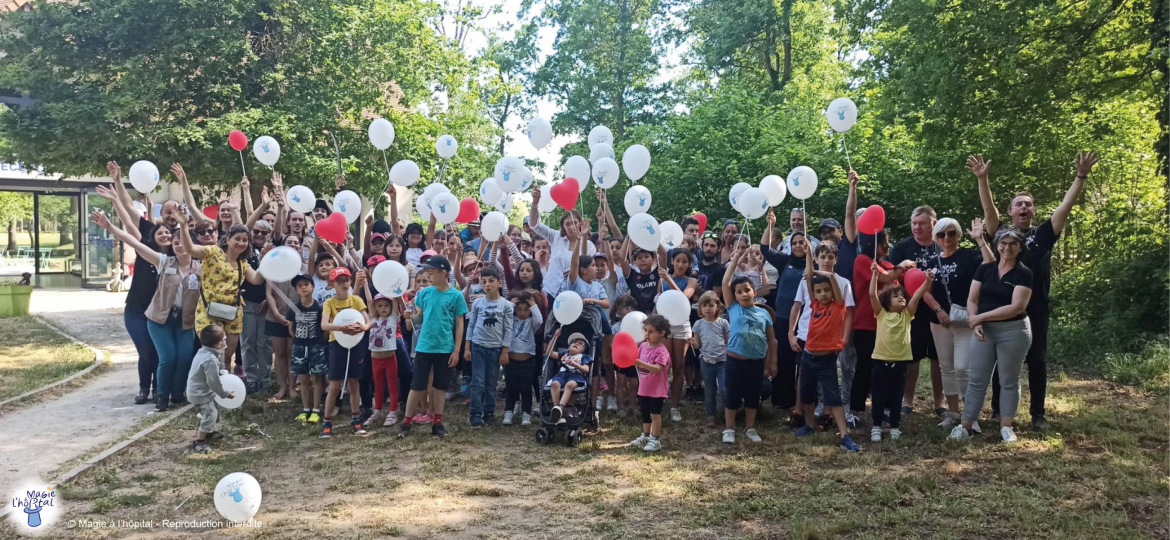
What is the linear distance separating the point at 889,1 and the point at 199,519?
1015 cm

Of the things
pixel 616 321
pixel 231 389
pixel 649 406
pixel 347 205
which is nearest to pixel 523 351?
pixel 616 321

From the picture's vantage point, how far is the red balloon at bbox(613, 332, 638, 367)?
5.54m

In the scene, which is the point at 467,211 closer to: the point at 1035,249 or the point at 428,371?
the point at 428,371

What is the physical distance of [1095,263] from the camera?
9.56 m

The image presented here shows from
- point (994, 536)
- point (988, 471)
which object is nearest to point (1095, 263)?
point (988, 471)

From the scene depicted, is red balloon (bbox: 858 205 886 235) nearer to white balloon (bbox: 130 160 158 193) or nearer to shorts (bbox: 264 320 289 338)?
shorts (bbox: 264 320 289 338)

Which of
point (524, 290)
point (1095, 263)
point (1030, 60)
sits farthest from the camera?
point (1095, 263)

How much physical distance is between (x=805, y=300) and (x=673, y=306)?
1.06m

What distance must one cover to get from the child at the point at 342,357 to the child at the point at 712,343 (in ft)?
8.68

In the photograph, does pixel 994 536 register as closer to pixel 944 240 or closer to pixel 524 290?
pixel 944 240

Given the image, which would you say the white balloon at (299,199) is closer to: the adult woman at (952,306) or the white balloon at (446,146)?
the white balloon at (446,146)

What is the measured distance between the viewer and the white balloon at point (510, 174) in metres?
7.29

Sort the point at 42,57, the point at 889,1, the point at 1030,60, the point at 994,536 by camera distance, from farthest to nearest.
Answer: the point at 42,57 < the point at 889,1 < the point at 1030,60 < the point at 994,536

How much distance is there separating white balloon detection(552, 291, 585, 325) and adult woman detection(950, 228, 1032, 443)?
9.34 ft
